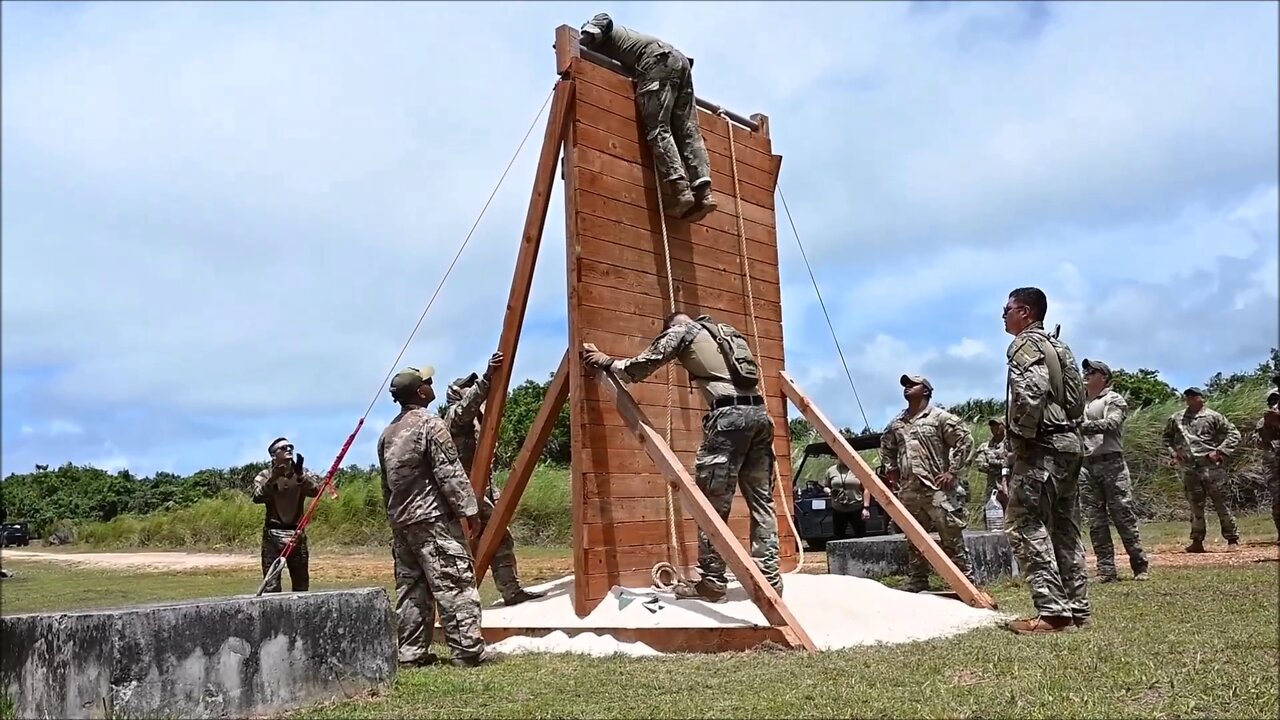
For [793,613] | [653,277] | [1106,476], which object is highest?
[653,277]

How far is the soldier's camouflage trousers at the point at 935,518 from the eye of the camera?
7.91m

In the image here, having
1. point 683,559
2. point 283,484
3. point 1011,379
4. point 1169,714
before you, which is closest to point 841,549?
point 683,559

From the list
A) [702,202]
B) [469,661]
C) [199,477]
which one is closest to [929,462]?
[702,202]

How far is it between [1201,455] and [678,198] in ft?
25.6

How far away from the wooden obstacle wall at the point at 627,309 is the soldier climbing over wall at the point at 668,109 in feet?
0.44

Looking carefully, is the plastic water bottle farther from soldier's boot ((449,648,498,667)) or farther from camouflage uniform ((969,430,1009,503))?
soldier's boot ((449,648,498,667))

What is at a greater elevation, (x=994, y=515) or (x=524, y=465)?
(x=524, y=465)

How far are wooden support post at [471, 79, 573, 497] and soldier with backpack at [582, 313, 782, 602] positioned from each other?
96 centimetres

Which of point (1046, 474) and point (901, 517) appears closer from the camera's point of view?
point (1046, 474)

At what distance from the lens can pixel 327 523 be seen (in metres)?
22.7

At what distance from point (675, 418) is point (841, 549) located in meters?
2.78

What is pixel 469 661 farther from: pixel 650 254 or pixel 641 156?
pixel 641 156

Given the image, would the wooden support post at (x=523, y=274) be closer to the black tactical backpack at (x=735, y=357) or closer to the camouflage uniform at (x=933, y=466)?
the black tactical backpack at (x=735, y=357)

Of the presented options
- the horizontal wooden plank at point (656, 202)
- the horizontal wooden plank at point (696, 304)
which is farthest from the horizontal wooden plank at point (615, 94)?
the horizontal wooden plank at point (696, 304)
